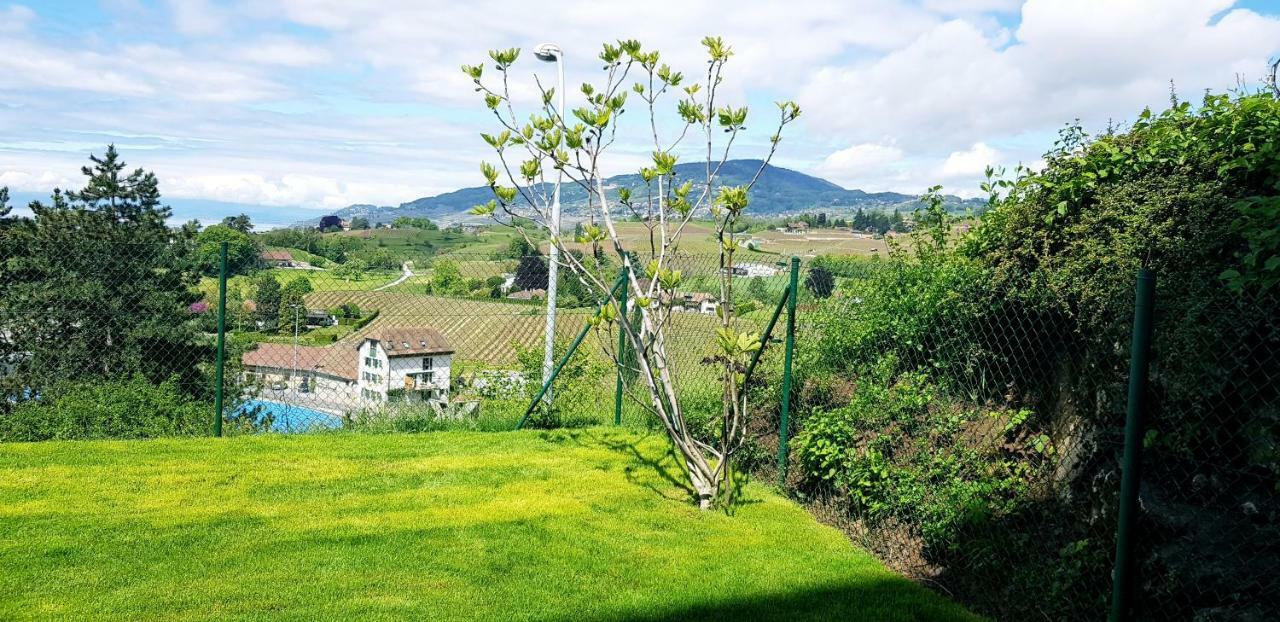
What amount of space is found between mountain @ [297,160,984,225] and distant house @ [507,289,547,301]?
88cm

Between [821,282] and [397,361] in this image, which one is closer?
[821,282]

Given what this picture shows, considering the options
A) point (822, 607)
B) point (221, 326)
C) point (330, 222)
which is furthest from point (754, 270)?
point (330, 222)

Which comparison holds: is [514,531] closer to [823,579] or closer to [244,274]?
[823,579]

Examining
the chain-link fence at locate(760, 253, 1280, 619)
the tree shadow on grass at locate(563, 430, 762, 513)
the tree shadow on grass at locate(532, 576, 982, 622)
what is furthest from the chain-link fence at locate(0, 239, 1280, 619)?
the tree shadow on grass at locate(563, 430, 762, 513)

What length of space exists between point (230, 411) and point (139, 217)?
29.1 ft

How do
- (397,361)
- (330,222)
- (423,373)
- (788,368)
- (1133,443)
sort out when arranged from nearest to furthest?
(1133,443) → (788,368) → (397,361) → (423,373) → (330,222)

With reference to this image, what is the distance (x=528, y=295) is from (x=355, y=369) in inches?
73.9

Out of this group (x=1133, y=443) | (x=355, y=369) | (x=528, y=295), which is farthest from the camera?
(x=528, y=295)

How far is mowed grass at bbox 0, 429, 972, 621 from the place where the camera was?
4035mm

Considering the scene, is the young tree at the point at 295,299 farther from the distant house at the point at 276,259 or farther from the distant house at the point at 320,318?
the distant house at the point at 276,259

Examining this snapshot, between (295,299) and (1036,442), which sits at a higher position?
(295,299)

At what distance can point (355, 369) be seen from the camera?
7887mm

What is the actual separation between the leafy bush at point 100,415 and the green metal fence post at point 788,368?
527 centimetres

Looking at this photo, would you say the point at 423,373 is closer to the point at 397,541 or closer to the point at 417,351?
the point at 417,351
